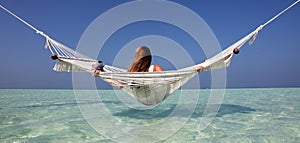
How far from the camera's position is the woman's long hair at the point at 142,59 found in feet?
9.66

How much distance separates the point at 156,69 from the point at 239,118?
184 cm

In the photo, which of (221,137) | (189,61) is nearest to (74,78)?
(189,61)

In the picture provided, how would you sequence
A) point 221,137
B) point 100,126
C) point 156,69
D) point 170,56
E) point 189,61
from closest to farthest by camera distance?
point 221,137 < point 156,69 < point 100,126 < point 189,61 < point 170,56

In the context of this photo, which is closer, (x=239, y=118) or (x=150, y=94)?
(x=150, y=94)

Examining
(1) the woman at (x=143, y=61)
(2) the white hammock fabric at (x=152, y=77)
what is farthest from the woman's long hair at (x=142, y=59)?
(2) the white hammock fabric at (x=152, y=77)

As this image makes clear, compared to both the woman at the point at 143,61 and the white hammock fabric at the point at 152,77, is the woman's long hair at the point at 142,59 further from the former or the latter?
the white hammock fabric at the point at 152,77

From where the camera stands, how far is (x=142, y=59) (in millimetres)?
3002

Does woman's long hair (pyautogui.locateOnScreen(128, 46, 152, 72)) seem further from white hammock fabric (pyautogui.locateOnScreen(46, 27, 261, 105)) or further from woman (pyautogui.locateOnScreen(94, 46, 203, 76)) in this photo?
white hammock fabric (pyautogui.locateOnScreen(46, 27, 261, 105))

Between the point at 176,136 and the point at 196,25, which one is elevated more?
the point at 196,25

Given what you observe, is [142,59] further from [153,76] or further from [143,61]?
[153,76]

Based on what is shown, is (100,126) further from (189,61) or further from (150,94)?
(189,61)

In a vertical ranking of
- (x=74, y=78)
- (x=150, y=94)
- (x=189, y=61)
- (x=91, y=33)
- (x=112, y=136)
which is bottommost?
(x=112, y=136)

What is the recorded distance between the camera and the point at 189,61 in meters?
3.74

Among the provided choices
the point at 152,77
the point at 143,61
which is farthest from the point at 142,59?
the point at 152,77
